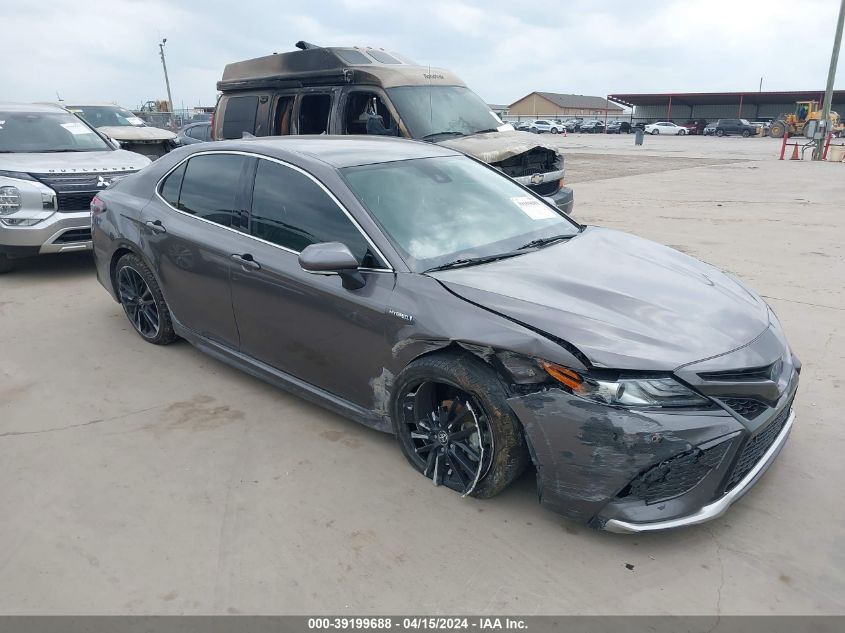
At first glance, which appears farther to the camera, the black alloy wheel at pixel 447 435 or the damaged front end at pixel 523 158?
the damaged front end at pixel 523 158

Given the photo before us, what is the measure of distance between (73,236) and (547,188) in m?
5.46

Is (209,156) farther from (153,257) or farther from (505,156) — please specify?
(505,156)

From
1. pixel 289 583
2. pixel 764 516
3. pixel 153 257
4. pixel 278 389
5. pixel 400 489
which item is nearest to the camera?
pixel 289 583

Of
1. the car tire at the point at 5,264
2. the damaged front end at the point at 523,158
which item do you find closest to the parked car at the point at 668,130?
the damaged front end at the point at 523,158

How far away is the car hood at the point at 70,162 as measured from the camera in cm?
677

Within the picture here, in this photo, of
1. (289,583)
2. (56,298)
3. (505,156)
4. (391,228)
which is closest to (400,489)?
(289,583)

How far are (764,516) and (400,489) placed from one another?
5.42 ft

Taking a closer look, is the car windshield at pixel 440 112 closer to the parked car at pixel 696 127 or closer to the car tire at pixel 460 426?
the car tire at pixel 460 426

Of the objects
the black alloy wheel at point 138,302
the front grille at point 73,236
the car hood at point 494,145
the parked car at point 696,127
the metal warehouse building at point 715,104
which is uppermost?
the metal warehouse building at point 715,104

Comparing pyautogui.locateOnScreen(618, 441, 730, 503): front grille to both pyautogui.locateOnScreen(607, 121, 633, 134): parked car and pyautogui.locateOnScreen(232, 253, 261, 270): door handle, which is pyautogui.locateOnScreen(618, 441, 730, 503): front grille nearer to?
pyautogui.locateOnScreen(232, 253, 261, 270): door handle

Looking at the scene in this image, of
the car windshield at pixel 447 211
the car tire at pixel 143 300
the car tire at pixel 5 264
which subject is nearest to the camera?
the car windshield at pixel 447 211

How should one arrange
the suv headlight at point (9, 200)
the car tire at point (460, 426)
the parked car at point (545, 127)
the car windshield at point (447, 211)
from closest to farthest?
the car tire at point (460, 426) → the car windshield at point (447, 211) → the suv headlight at point (9, 200) → the parked car at point (545, 127)

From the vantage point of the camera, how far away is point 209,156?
4324 mm

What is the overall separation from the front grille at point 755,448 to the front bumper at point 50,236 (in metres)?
6.48
